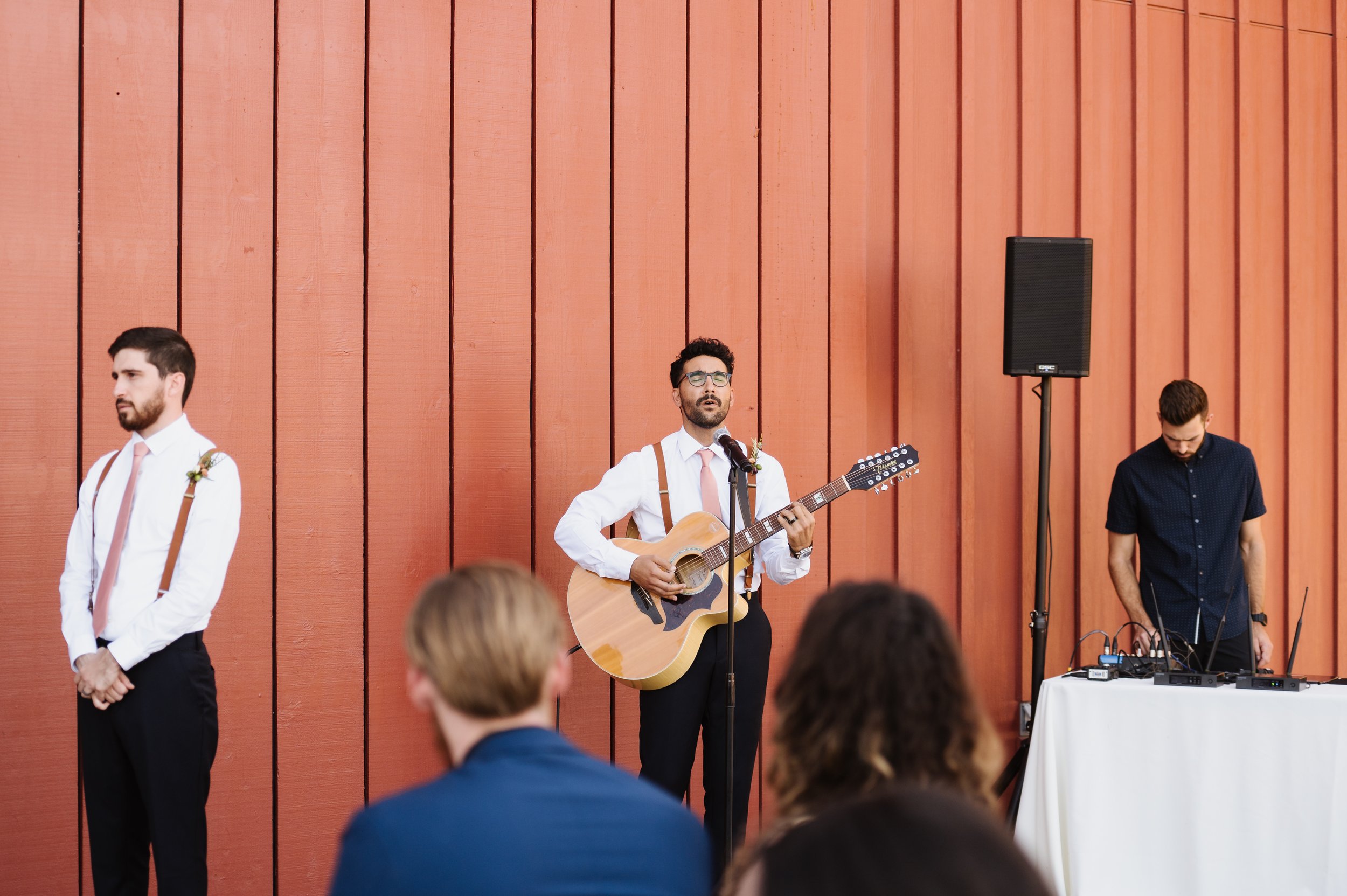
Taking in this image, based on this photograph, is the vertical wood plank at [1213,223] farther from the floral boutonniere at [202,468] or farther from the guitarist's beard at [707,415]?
the floral boutonniere at [202,468]

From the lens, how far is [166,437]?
2875mm

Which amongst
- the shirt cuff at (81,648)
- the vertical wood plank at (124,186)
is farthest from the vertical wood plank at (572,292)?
the shirt cuff at (81,648)

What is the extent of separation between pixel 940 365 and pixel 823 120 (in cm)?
109

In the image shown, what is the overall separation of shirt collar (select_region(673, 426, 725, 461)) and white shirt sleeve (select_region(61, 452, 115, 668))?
1.64 meters

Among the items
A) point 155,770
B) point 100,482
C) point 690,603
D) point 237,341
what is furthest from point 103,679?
point 690,603

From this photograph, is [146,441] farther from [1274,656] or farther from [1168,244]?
[1274,656]

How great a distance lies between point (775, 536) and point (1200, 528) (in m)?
1.74

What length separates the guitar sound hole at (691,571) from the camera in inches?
135

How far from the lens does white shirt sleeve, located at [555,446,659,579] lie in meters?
3.51

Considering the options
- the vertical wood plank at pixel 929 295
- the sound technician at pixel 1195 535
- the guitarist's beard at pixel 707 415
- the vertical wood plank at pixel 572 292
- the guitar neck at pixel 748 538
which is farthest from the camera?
the vertical wood plank at pixel 929 295

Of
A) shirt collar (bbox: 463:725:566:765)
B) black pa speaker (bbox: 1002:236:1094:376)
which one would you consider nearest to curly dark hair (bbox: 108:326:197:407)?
shirt collar (bbox: 463:725:566:765)

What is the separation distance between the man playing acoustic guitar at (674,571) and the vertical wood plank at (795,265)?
64 cm

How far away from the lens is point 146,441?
2877 mm

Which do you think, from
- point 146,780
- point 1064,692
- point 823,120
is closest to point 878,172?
point 823,120
